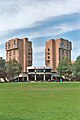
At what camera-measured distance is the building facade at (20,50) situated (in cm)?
12706

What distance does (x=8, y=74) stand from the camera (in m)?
95.8

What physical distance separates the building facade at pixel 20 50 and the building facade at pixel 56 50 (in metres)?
8.89

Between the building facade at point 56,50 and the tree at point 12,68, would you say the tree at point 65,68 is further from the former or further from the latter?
the building facade at point 56,50

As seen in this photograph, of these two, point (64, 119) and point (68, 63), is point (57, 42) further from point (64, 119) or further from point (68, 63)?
point (64, 119)

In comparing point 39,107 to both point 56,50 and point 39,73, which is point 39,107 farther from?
point 56,50

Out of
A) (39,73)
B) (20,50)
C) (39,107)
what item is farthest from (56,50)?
(39,107)

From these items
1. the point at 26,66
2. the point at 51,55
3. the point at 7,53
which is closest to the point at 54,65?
the point at 51,55

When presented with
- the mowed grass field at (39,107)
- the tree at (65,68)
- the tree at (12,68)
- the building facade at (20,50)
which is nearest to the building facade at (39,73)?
the building facade at (20,50)

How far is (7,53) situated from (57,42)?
23.6 m

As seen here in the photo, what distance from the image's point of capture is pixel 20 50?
130 metres

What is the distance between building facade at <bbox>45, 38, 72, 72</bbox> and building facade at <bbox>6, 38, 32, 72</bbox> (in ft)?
29.2

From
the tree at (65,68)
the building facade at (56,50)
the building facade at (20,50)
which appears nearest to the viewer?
the tree at (65,68)

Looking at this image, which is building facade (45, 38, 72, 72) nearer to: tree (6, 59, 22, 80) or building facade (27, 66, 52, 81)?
building facade (27, 66, 52, 81)

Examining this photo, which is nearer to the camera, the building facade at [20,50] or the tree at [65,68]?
the tree at [65,68]
